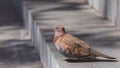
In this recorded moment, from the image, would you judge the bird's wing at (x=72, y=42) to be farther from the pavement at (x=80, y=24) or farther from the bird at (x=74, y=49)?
the pavement at (x=80, y=24)

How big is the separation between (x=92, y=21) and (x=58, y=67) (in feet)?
9.44

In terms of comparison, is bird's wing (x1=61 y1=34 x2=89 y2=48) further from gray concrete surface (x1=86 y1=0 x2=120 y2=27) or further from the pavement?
gray concrete surface (x1=86 y1=0 x2=120 y2=27)

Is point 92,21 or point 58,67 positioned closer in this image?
point 58,67

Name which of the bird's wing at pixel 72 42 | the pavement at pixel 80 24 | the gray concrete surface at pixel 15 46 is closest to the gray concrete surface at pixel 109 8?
the pavement at pixel 80 24

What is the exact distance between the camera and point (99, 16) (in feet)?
27.3

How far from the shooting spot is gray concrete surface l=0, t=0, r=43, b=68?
7.39 m

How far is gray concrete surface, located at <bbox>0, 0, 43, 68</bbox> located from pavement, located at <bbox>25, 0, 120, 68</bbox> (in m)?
0.58

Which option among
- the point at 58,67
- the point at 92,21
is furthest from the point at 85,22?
the point at 58,67

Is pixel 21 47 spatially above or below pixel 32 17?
below

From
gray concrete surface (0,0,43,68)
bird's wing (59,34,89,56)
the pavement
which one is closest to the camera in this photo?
bird's wing (59,34,89,56)

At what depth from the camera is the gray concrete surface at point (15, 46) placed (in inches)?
291

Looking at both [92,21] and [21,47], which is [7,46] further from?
[92,21]

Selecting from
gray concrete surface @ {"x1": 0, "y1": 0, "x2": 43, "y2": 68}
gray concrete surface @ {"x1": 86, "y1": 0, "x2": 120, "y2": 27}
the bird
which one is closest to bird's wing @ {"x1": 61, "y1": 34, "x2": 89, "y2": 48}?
the bird

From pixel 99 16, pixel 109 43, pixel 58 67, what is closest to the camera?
pixel 58 67
